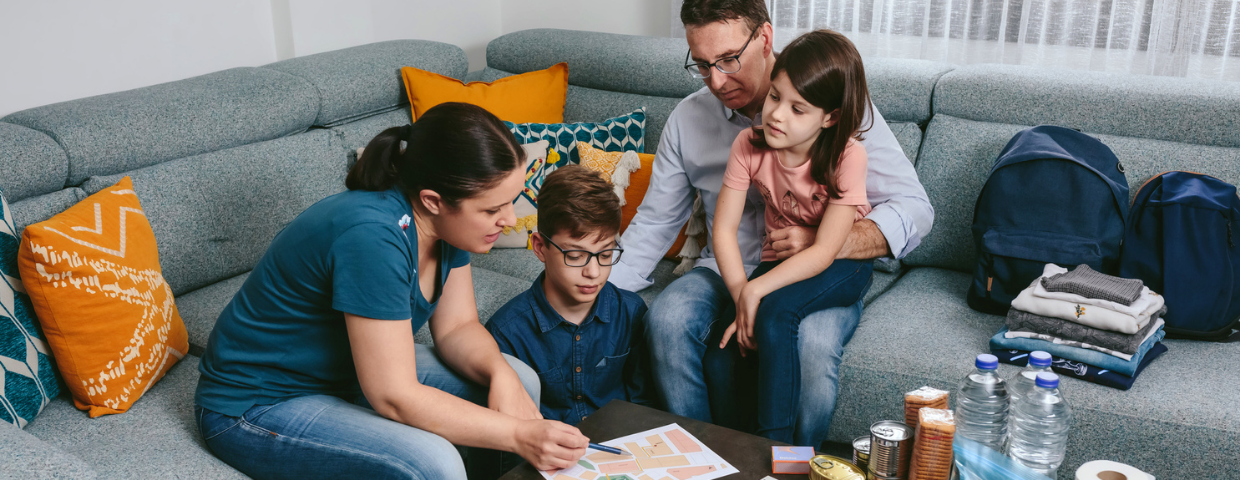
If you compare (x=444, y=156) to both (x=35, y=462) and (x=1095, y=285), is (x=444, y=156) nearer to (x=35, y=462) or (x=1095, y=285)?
(x=35, y=462)

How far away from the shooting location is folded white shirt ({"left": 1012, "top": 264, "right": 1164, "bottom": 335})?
1.52 metres

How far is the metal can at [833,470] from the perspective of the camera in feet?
3.63

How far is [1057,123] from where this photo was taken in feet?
6.57

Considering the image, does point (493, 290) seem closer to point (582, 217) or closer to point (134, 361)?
point (582, 217)

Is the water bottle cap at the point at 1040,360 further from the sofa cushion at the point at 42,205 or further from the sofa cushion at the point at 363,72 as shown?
the sofa cushion at the point at 363,72

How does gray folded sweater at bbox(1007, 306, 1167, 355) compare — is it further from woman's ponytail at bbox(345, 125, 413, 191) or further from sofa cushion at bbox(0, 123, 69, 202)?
sofa cushion at bbox(0, 123, 69, 202)

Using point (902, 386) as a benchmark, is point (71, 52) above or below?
above

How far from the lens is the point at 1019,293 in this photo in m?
1.75

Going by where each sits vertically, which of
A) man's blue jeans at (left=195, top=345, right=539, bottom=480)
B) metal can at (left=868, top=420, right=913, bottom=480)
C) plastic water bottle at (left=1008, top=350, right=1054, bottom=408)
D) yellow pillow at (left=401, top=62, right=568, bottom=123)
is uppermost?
yellow pillow at (left=401, top=62, right=568, bottom=123)

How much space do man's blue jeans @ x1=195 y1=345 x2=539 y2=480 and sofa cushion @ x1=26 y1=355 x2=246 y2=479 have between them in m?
0.04

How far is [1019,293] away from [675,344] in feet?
2.39

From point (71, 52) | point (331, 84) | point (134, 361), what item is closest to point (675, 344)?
point (134, 361)

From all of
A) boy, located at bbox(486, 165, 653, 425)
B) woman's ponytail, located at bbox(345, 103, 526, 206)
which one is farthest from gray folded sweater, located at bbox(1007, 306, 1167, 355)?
woman's ponytail, located at bbox(345, 103, 526, 206)

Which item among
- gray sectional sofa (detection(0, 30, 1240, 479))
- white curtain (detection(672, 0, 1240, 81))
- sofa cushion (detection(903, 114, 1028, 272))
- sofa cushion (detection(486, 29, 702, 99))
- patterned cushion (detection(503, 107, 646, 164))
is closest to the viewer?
gray sectional sofa (detection(0, 30, 1240, 479))
